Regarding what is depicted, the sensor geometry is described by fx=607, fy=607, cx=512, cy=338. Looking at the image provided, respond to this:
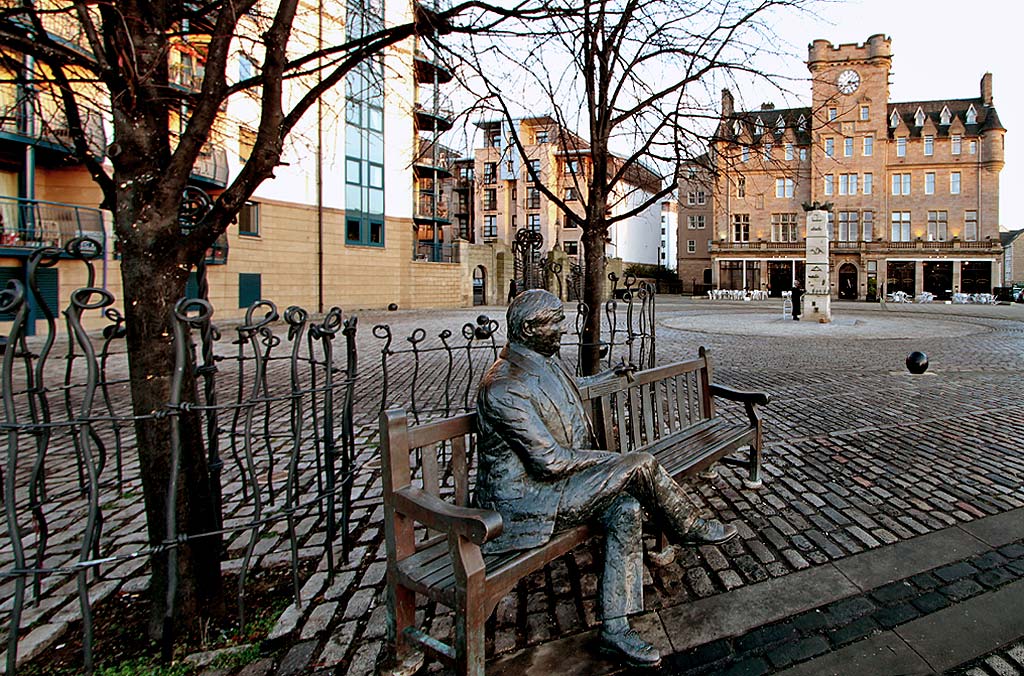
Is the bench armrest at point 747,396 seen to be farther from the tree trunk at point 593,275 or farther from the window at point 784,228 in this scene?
the window at point 784,228

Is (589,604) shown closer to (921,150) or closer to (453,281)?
(453,281)

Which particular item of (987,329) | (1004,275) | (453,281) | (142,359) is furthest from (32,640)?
(1004,275)

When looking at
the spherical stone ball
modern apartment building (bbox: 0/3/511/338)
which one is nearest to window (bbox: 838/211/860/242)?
modern apartment building (bbox: 0/3/511/338)

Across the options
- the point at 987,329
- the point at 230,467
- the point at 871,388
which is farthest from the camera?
the point at 987,329

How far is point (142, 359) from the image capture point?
2.91m

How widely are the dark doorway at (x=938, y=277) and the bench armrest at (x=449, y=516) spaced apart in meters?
62.1

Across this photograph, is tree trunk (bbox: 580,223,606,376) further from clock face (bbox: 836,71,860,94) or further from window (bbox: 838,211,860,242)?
window (bbox: 838,211,860,242)

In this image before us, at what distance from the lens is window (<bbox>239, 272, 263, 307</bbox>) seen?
2423 cm

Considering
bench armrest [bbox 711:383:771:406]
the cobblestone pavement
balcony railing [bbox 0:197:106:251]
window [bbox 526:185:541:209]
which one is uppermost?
window [bbox 526:185:541:209]

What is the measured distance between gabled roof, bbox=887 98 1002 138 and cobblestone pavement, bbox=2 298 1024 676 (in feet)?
195

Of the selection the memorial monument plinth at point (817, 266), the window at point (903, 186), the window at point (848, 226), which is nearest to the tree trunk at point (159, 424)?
the memorial monument plinth at point (817, 266)

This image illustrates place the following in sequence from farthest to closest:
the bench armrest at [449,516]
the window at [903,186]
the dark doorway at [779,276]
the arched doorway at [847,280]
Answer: the dark doorway at [779,276] < the window at [903,186] < the arched doorway at [847,280] < the bench armrest at [449,516]

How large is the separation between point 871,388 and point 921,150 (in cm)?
A: 5766

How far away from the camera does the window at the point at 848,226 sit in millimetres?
55000
